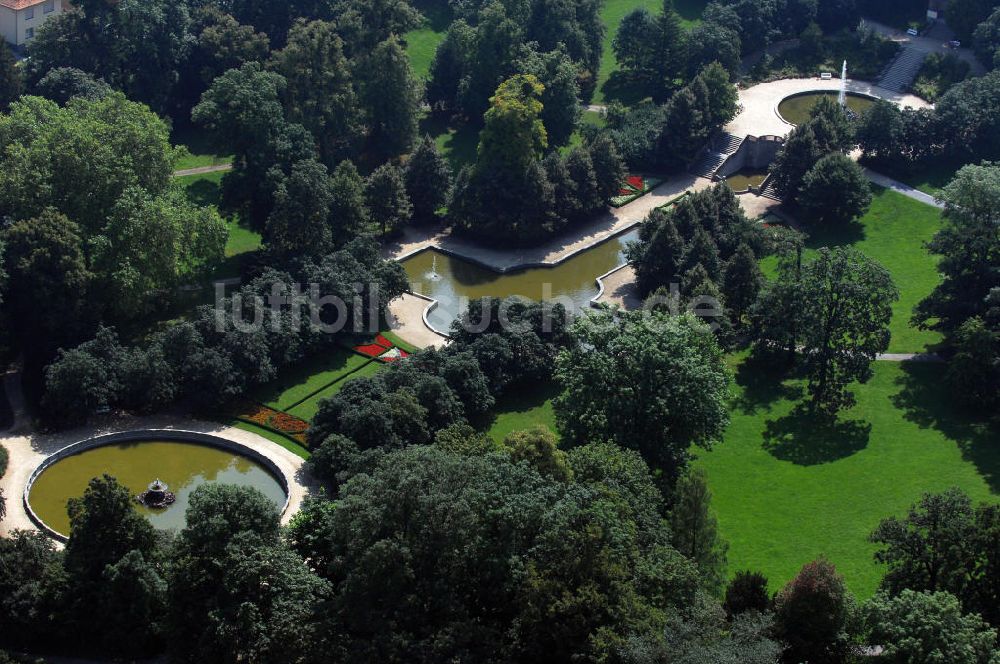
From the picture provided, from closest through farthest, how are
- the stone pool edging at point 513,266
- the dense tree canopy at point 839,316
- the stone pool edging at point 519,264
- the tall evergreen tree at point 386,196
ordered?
1. the dense tree canopy at point 839,316
2. the stone pool edging at point 513,266
3. the stone pool edging at point 519,264
4. the tall evergreen tree at point 386,196

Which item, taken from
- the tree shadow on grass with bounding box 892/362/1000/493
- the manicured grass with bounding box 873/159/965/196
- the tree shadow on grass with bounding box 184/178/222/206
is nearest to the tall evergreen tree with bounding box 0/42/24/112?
the tree shadow on grass with bounding box 184/178/222/206

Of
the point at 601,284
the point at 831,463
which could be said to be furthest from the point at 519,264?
the point at 831,463

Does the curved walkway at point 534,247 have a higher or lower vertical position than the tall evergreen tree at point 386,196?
lower

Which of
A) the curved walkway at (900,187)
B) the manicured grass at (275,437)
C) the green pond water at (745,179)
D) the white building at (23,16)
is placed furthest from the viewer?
the white building at (23,16)

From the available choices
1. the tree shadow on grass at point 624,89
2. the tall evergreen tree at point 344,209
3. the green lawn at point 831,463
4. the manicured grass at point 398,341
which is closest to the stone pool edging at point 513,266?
the manicured grass at point 398,341

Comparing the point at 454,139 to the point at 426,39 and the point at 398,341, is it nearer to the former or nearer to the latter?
the point at 426,39

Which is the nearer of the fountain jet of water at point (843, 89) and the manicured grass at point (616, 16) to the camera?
the fountain jet of water at point (843, 89)

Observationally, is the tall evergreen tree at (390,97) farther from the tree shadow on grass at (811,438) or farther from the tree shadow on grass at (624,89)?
the tree shadow on grass at (811,438)
